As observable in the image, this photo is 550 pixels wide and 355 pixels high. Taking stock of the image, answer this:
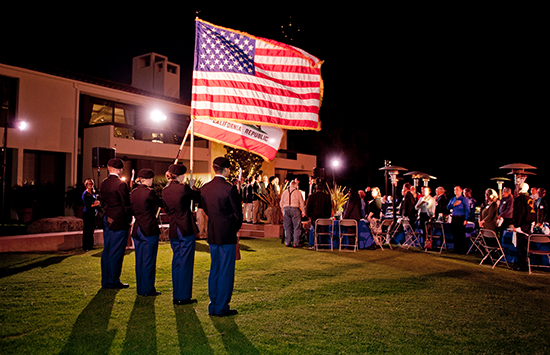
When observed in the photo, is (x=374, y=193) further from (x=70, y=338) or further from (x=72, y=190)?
(x=72, y=190)

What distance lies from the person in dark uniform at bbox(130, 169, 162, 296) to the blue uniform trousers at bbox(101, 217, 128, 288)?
0.59 meters

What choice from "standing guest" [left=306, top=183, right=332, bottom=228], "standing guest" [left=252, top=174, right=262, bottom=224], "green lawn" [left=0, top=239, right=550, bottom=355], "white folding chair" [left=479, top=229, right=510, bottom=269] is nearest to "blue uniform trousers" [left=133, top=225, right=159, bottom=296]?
"green lawn" [left=0, top=239, right=550, bottom=355]

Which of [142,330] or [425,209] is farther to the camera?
[425,209]

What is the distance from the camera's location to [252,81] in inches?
293

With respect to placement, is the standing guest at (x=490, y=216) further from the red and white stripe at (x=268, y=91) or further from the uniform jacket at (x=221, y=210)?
the uniform jacket at (x=221, y=210)

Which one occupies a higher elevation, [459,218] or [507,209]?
[507,209]

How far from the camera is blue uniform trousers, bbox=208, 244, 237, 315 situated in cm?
493

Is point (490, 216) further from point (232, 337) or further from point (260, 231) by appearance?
point (232, 337)

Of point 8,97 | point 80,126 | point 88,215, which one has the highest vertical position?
point 8,97

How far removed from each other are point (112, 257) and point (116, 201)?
92cm

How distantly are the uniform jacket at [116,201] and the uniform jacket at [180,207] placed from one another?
1158 mm

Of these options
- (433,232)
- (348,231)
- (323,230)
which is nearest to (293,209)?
(323,230)

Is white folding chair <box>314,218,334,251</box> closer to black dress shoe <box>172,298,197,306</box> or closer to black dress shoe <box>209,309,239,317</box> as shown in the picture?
black dress shoe <box>172,298,197,306</box>

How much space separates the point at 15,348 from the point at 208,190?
2595mm
